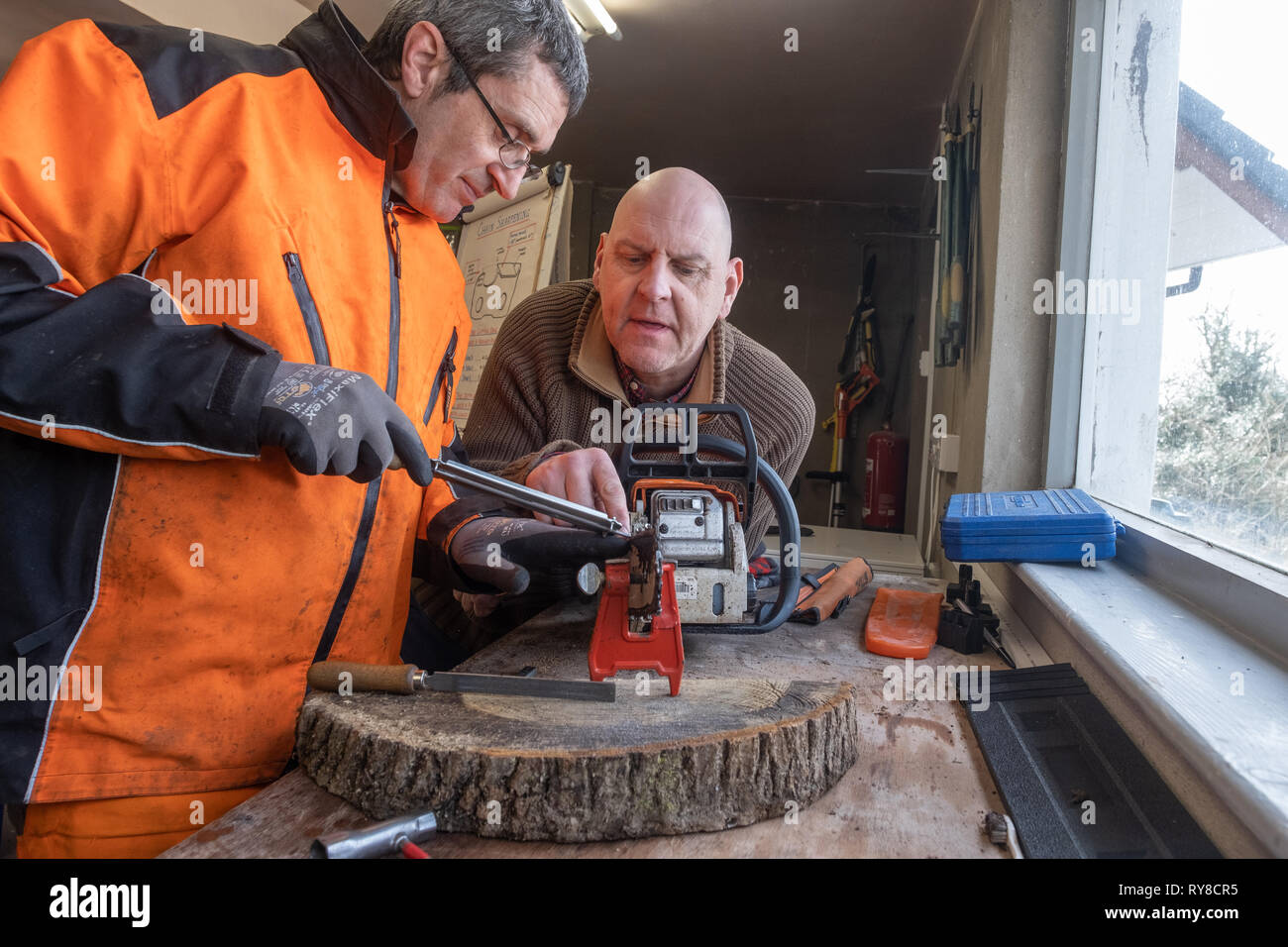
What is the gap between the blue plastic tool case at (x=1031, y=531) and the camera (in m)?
1.43

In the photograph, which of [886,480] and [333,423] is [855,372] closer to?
[886,480]

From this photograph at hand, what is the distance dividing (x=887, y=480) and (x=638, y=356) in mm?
3833

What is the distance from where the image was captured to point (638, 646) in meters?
1.04

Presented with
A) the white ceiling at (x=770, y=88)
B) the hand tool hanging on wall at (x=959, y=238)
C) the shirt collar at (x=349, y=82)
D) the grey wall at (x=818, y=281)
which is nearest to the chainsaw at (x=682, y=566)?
the shirt collar at (x=349, y=82)

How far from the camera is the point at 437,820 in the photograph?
0.79 meters

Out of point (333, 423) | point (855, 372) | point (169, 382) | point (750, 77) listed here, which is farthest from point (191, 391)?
point (855, 372)

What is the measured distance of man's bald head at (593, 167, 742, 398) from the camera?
5.69 feet

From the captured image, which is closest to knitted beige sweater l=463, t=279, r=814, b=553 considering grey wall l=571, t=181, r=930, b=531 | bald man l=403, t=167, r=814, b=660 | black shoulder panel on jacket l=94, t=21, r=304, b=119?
bald man l=403, t=167, r=814, b=660

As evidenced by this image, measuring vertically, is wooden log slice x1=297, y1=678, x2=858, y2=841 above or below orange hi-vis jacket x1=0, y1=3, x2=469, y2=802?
below

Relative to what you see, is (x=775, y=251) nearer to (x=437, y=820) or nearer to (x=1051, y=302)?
(x=1051, y=302)

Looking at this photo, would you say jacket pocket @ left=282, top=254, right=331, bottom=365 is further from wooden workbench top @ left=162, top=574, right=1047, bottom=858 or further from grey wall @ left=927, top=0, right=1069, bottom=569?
grey wall @ left=927, top=0, right=1069, bottom=569

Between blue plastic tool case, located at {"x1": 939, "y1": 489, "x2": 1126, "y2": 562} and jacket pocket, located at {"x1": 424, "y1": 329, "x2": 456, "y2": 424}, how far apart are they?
1.00m

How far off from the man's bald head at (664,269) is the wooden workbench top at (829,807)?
0.76m

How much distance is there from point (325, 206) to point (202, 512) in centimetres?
46
